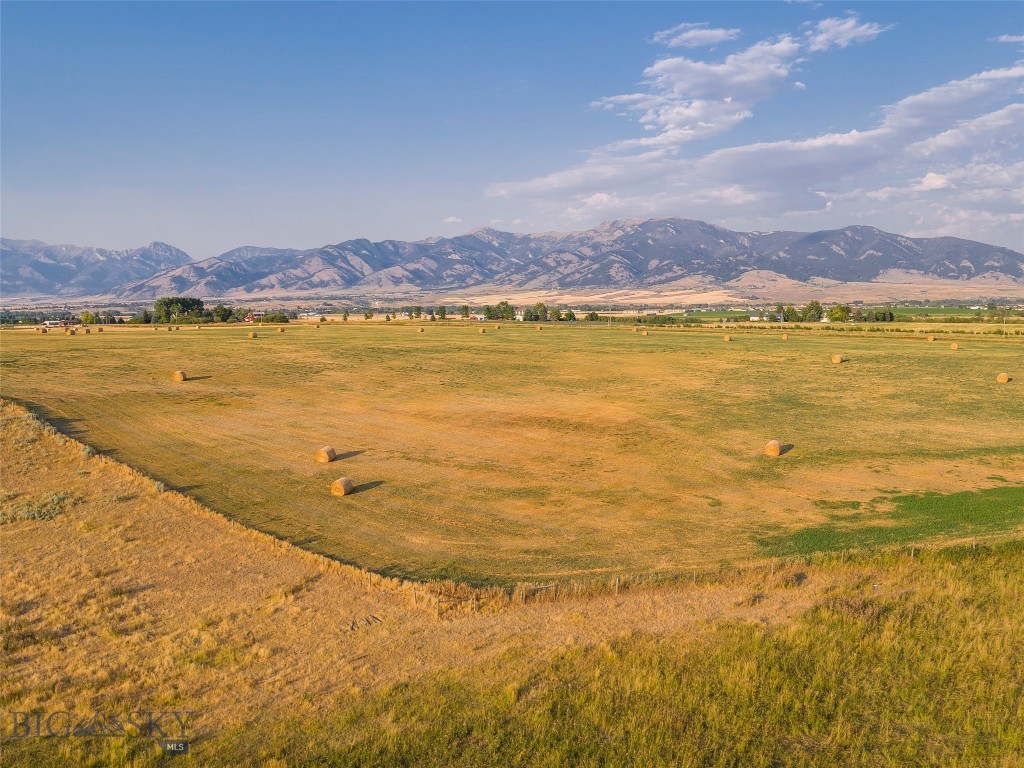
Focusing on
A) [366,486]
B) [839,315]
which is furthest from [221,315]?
[839,315]

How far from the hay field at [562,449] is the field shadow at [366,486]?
0.57ft

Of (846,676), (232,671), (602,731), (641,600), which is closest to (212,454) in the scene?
(232,671)

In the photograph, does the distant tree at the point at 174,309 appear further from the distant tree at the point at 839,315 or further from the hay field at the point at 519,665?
the distant tree at the point at 839,315

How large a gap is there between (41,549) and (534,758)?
18.6 metres

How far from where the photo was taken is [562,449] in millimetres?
32938

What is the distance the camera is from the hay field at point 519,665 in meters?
11.6

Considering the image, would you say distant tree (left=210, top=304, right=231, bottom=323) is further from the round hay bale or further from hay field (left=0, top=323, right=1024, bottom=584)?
the round hay bale

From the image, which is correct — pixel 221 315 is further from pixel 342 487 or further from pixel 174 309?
pixel 342 487

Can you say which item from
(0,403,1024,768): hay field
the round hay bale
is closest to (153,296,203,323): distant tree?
the round hay bale

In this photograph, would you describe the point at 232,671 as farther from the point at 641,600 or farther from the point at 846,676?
the point at 846,676

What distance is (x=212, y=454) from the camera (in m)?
31.9

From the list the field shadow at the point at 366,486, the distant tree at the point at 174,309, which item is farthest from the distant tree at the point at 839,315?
the distant tree at the point at 174,309

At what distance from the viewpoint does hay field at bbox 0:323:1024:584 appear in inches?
842

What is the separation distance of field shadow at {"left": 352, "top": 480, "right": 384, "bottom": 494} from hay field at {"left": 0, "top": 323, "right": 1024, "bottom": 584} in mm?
174
